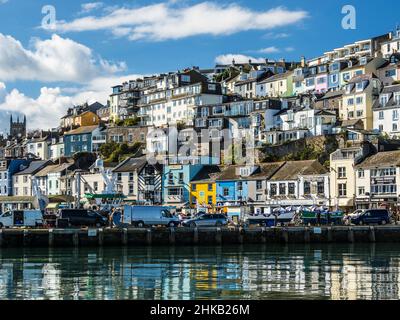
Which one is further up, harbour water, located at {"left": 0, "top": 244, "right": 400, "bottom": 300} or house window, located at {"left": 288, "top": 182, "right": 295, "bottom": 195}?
house window, located at {"left": 288, "top": 182, "right": 295, "bottom": 195}

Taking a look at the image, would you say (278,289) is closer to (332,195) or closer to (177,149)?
(332,195)

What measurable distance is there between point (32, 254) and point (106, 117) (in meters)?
128

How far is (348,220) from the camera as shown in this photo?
67.4 meters

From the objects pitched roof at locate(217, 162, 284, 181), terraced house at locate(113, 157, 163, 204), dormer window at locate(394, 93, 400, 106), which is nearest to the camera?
pitched roof at locate(217, 162, 284, 181)

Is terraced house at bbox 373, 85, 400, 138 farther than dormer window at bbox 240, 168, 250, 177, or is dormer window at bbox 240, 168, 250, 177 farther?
terraced house at bbox 373, 85, 400, 138

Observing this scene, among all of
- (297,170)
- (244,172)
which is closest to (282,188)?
(297,170)

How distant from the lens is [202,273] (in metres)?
35.1

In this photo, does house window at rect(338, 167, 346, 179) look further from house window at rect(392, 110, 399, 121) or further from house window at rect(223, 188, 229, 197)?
house window at rect(392, 110, 399, 121)

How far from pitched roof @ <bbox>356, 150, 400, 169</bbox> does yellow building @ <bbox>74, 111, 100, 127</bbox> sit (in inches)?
3674

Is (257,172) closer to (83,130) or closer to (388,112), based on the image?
(388,112)

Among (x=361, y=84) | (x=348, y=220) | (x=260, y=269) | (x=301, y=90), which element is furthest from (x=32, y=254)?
(x=301, y=90)

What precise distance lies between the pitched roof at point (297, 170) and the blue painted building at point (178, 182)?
46.3ft

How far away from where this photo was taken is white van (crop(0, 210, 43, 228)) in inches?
Answer: 2464

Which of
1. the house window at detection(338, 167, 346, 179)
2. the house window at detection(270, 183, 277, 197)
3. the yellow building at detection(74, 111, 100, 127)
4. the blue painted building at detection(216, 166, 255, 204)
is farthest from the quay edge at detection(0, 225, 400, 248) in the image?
the yellow building at detection(74, 111, 100, 127)
